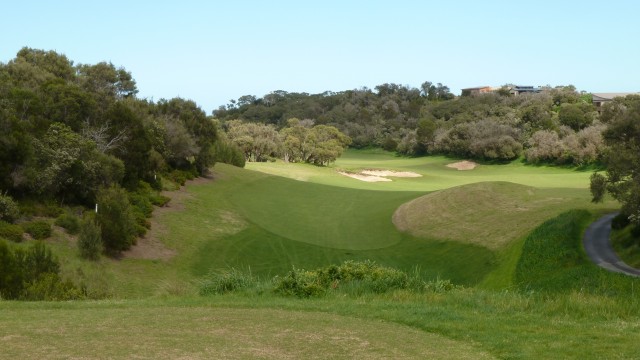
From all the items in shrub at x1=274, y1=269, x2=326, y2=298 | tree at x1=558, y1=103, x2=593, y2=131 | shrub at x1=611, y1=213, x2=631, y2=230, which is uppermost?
tree at x1=558, y1=103, x2=593, y2=131

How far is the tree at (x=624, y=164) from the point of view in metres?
36.2

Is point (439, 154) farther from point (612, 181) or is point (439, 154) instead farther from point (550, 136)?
point (612, 181)

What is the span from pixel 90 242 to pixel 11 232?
390cm

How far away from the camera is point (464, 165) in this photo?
117 metres

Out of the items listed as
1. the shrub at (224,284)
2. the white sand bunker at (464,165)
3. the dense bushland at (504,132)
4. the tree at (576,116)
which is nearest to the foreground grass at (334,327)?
the shrub at (224,284)

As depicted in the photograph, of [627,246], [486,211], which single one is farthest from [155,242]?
[627,246]

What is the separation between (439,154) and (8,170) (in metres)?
104

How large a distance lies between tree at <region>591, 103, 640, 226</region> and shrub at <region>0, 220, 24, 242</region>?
31.7 metres

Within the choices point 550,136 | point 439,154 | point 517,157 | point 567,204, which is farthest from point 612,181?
point 439,154

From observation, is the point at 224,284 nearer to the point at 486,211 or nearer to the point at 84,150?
the point at 84,150

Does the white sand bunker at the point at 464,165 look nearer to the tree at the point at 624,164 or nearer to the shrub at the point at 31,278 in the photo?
the tree at the point at 624,164

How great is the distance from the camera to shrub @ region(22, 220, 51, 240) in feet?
119

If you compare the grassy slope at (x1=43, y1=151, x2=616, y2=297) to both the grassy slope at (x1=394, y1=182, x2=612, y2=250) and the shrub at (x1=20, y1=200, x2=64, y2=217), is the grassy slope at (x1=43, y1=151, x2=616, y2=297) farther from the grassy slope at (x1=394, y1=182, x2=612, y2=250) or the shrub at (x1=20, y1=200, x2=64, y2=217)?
the shrub at (x1=20, y1=200, x2=64, y2=217)

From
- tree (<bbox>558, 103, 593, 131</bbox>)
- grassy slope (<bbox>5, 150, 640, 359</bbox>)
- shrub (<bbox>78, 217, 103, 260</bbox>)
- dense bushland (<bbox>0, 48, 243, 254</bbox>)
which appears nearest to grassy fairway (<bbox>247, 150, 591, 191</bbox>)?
tree (<bbox>558, 103, 593, 131</bbox>)
